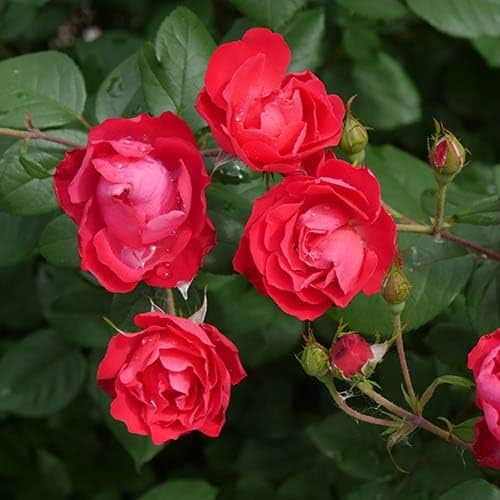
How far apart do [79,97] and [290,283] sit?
0.60 meters

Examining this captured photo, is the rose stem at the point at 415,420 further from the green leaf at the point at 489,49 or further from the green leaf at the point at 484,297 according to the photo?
the green leaf at the point at 489,49

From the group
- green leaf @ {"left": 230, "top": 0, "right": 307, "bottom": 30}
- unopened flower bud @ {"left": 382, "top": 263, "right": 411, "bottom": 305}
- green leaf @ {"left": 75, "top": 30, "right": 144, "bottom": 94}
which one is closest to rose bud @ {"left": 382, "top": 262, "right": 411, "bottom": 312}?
unopened flower bud @ {"left": 382, "top": 263, "right": 411, "bottom": 305}

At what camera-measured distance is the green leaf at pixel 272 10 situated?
1529 millimetres

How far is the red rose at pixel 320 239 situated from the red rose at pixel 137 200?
3.0 inches

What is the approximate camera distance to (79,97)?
1.59 m

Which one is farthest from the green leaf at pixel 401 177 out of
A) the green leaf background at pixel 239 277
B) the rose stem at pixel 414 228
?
the rose stem at pixel 414 228

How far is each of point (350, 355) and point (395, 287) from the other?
0.12 metres

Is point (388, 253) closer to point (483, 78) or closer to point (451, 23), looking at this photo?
point (451, 23)

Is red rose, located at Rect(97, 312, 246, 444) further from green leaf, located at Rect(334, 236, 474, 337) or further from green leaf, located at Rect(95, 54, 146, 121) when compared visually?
green leaf, located at Rect(95, 54, 146, 121)

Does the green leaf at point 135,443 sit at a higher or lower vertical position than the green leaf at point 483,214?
lower

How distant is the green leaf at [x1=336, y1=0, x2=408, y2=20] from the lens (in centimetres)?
180

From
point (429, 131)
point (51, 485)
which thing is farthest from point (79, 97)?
point (429, 131)

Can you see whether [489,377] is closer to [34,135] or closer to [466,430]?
[466,430]

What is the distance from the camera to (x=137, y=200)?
1171 millimetres
